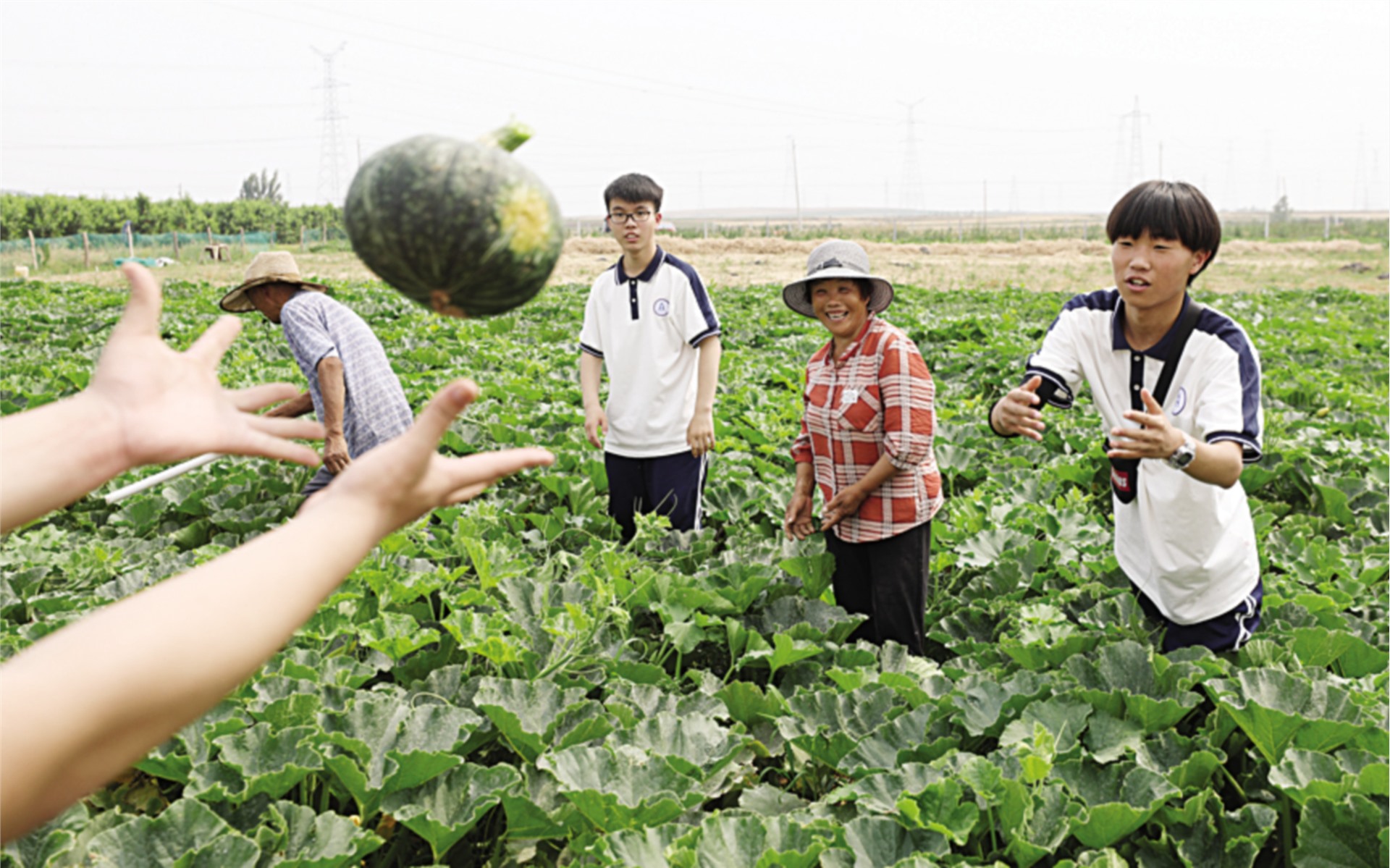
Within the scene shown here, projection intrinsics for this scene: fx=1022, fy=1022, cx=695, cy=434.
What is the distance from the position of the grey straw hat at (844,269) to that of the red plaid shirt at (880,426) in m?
0.10

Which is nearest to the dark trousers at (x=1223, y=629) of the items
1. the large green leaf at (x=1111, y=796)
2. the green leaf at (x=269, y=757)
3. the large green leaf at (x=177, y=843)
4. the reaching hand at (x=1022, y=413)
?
the large green leaf at (x=1111, y=796)

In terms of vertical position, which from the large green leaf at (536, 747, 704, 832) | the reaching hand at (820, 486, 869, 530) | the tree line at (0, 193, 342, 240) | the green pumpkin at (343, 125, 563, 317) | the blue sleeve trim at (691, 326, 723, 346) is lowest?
the large green leaf at (536, 747, 704, 832)

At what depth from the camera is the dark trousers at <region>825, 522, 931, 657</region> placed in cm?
386

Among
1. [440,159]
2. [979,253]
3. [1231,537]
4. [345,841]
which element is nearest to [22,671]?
[440,159]

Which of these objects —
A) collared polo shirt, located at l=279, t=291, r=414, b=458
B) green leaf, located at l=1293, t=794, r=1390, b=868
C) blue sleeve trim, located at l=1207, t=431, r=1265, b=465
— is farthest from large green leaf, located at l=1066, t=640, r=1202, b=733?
collared polo shirt, located at l=279, t=291, r=414, b=458

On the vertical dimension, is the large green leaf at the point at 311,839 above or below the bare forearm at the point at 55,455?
below

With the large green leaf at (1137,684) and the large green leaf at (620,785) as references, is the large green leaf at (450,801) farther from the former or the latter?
the large green leaf at (1137,684)

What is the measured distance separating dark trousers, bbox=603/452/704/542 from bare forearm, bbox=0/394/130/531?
3560 millimetres

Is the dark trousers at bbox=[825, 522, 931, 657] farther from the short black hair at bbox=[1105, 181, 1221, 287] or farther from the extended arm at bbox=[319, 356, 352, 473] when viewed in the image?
the extended arm at bbox=[319, 356, 352, 473]

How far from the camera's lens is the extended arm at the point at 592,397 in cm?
496

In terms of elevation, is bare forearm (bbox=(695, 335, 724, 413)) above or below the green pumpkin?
below

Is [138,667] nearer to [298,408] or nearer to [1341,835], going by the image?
[1341,835]

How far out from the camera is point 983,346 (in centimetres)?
1197

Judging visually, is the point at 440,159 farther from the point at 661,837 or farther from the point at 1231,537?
the point at 1231,537
